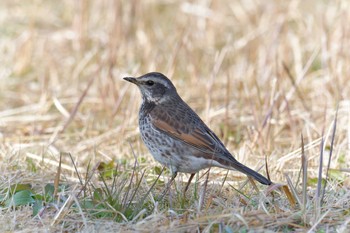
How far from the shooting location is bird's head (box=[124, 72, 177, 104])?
6367 millimetres

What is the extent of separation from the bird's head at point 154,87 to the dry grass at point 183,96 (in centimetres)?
61

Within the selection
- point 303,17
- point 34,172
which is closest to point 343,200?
point 34,172

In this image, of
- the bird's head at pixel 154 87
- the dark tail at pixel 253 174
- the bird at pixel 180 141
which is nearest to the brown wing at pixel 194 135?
the bird at pixel 180 141

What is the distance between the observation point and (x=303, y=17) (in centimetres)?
1108

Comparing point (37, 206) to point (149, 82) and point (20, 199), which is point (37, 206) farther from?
point (149, 82)

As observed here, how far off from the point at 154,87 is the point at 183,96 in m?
2.73

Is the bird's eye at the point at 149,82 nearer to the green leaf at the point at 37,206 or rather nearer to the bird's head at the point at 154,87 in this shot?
the bird's head at the point at 154,87

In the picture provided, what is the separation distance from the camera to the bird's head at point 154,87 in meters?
6.37

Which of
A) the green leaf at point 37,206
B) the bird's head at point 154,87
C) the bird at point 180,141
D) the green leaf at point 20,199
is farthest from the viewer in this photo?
the bird's head at point 154,87

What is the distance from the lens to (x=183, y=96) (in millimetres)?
9086

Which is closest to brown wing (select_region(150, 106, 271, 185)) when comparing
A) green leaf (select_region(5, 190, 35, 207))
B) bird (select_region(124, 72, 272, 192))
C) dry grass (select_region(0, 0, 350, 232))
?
bird (select_region(124, 72, 272, 192))

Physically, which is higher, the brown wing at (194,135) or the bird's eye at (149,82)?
the bird's eye at (149,82)

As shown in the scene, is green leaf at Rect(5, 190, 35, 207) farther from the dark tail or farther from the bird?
the dark tail

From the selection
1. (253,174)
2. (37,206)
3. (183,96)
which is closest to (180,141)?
(253,174)
